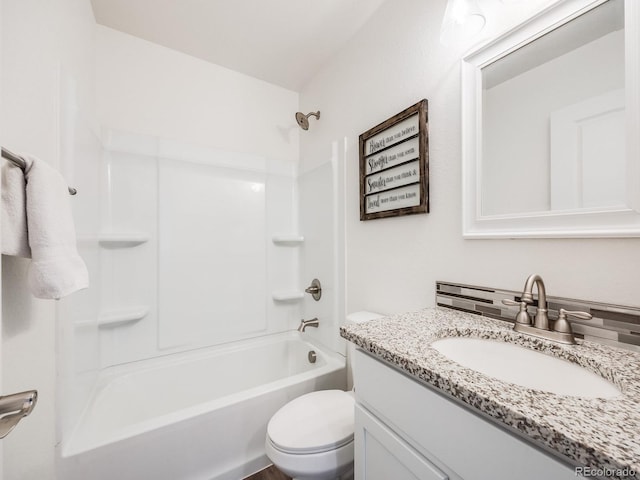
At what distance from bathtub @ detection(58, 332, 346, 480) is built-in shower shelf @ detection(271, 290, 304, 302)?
1.08 feet

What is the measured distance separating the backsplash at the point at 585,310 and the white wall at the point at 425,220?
3cm

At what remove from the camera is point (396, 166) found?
1.26m

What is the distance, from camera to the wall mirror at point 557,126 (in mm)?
648

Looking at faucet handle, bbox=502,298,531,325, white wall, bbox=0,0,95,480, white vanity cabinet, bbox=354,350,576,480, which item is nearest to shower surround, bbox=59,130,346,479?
white wall, bbox=0,0,95,480

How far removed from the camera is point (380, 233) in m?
1.38

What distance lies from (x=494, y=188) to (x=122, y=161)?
1.94 metres

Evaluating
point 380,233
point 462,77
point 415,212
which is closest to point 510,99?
point 462,77

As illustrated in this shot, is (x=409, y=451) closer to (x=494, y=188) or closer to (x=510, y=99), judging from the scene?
(x=494, y=188)

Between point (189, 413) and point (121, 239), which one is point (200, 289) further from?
point (189, 413)

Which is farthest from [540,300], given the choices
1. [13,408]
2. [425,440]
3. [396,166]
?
[13,408]

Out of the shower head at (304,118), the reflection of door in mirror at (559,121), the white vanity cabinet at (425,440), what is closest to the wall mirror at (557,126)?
the reflection of door in mirror at (559,121)

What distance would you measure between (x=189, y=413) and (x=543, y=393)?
50.6 inches

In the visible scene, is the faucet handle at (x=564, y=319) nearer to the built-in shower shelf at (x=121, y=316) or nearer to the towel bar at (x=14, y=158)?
the towel bar at (x=14, y=158)

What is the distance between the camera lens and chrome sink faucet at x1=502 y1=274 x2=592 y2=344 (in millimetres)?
670
